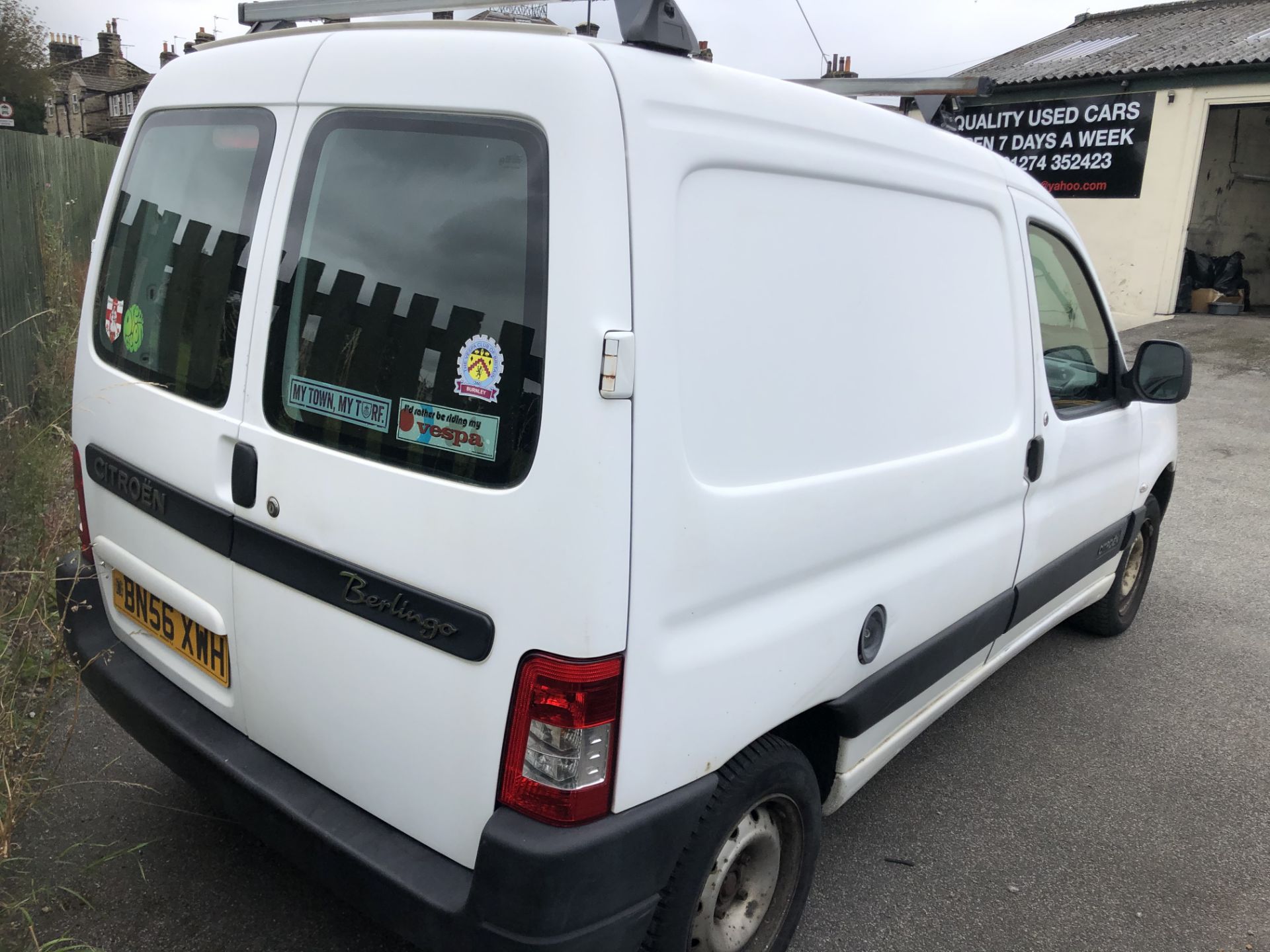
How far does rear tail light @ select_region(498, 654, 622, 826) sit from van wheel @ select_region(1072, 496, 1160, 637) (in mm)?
3369

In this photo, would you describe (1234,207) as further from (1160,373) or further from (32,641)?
(32,641)

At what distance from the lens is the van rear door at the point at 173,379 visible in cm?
204

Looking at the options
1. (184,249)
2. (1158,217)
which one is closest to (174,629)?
(184,249)

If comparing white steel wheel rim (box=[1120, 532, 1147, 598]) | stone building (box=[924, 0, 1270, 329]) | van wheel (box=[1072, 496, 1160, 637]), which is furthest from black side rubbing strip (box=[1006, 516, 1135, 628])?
stone building (box=[924, 0, 1270, 329])

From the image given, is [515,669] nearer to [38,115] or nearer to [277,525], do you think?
[277,525]

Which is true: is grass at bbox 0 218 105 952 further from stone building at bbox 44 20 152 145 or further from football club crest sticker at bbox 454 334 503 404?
stone building at bbox 44 20 152 145

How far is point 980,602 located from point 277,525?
2013 millimetres

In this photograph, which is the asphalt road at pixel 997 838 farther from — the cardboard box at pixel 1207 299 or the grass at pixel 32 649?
the cardboard box at pixel 1207 299

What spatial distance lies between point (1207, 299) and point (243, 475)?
18.2 meters

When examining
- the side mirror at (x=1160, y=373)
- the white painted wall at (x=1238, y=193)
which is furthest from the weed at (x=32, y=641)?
the white painted wall at (x=1238, y=193)

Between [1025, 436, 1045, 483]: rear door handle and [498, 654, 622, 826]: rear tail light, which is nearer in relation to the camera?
[498, 654, 622, 826]: rear tail light

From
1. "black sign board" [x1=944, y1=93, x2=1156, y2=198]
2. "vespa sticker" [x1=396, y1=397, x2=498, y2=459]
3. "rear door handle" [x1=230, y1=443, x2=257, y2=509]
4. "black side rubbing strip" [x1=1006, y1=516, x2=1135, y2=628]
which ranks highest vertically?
"black sign board" [x1=944, y1=93, x2=1156, y2=198]

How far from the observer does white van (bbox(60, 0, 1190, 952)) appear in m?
1.60

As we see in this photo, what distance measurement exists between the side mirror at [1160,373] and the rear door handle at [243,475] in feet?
9.91
